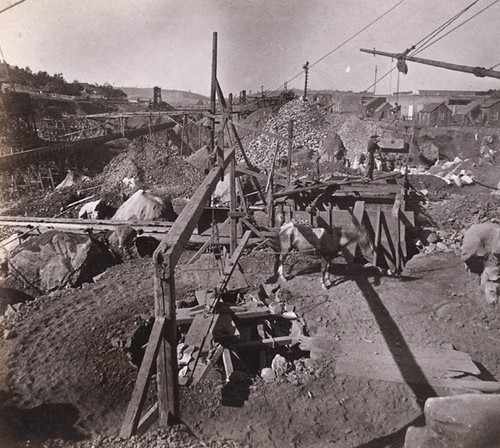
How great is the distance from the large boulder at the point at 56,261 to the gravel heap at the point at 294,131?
56.6ft

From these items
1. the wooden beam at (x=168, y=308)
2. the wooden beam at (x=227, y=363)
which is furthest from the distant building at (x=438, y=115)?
the wooden beam at (x=168, y=308)

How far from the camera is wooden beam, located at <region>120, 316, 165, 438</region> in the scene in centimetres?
317

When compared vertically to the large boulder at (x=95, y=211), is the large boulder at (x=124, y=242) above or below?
below

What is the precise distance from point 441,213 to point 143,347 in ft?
36.9

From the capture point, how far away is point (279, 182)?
47.7ft

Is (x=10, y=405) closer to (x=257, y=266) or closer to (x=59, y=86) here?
(x=257, y=266)

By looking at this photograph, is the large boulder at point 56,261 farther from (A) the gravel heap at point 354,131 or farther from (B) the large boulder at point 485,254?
(A) the gravel heap at point 354,131

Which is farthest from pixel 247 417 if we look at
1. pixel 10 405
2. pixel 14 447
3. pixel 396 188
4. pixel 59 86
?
pixel 59 86

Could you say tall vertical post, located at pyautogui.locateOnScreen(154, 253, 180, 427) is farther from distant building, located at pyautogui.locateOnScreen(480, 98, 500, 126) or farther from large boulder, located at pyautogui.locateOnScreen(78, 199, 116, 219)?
distant building, located at pyautogui.locateOnScreen(480, 98, 500, 126)

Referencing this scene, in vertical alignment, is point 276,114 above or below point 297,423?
above

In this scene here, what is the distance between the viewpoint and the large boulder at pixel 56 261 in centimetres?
894

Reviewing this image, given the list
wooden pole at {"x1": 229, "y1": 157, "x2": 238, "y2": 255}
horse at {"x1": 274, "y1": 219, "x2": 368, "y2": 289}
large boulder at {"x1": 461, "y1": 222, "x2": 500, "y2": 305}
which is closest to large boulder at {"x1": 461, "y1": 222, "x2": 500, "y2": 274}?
large boulder at {"x1": 461, "y1": 222, "x2": 500, "y2": 305}

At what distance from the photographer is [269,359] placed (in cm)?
648

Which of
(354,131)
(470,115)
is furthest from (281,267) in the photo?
(470,115)
